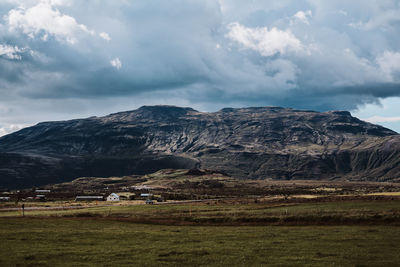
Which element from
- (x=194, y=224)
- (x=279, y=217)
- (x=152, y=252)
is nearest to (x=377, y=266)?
(x=152, y=252)

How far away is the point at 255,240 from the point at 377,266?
15077mm

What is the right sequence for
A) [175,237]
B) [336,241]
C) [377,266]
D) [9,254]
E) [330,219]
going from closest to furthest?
[377,266] → [9,254] → [336,241] → [175,237] → [330,219]

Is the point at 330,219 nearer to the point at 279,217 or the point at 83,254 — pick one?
the point at 279,217

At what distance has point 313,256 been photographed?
33.8 m

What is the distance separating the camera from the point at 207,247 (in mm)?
39000

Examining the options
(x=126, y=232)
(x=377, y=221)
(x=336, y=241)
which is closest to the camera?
(x=336, y=241)

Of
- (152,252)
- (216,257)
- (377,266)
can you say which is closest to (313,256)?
(377,266)

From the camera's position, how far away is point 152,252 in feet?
120

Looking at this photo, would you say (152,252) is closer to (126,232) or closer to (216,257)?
(216,257)

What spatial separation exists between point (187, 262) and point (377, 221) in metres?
36.4

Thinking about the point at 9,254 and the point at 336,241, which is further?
the point at 336,241

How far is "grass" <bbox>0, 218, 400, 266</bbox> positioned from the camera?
1275 inches

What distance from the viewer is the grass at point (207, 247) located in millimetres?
32375

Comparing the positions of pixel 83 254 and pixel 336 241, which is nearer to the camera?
pixel 83 254
